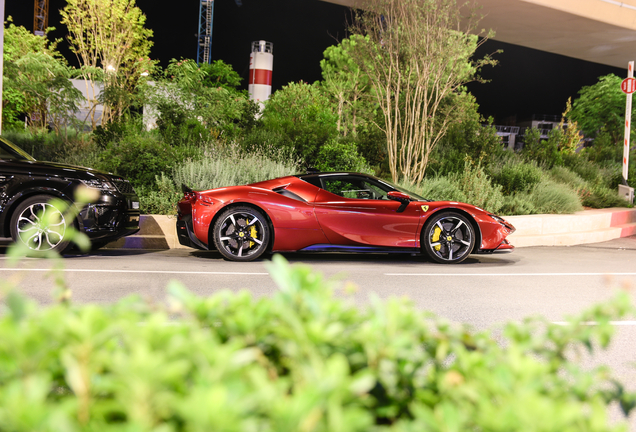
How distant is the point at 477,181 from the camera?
12.2 m

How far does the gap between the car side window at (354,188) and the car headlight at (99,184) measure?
311 centimetres

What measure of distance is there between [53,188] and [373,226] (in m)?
4.43

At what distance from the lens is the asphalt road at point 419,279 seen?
5000mm

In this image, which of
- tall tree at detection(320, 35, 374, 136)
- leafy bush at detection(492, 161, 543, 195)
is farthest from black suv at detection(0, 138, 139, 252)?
tall tree at detection(320, 35, 374, 136)

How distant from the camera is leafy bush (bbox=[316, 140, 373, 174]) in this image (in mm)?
13016

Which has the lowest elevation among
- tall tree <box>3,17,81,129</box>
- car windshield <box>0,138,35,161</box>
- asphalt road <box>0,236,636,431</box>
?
asphalt road <box>0,236,636,431</box>

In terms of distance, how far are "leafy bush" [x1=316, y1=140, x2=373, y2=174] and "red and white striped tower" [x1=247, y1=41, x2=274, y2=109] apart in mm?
42093

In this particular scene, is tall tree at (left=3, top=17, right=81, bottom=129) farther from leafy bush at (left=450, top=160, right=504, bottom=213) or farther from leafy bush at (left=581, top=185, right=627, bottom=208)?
leafy bush at (left=581, top=185, right=627, bottom=208)

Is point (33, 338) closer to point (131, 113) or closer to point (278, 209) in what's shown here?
point (278, 209)

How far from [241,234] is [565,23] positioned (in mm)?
18106

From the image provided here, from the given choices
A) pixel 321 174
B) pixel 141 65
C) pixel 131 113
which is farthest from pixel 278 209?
pixel 141 65

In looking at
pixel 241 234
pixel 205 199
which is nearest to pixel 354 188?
pixel 241 234

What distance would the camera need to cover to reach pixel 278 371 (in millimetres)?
1201

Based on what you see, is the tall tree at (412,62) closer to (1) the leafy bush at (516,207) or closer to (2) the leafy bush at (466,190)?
(2) the leafy bush at (466,190)
